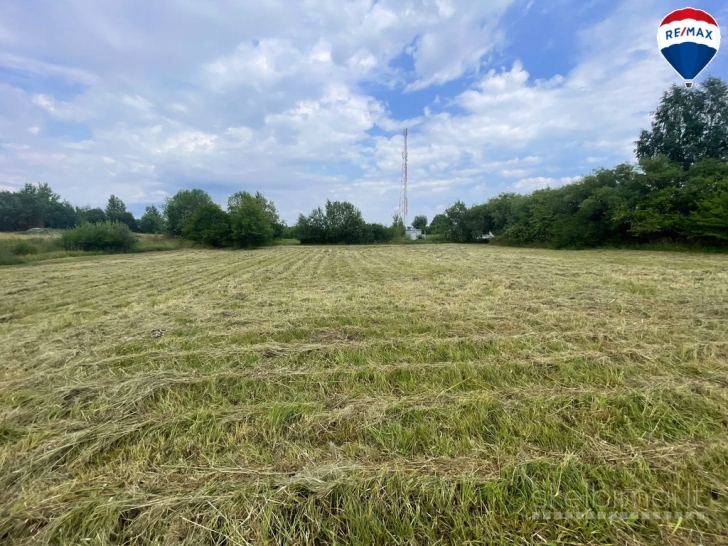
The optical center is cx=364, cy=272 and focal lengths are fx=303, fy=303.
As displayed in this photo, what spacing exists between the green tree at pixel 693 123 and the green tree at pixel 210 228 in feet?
144

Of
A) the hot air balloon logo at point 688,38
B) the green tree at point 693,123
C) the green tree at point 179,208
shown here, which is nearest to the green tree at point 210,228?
the green tree at point 179,208

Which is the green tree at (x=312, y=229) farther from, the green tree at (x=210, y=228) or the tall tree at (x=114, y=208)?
the tall tree at (x=114, y=208)

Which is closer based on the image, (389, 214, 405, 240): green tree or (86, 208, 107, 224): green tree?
(389, 214, 405, 240): green tree

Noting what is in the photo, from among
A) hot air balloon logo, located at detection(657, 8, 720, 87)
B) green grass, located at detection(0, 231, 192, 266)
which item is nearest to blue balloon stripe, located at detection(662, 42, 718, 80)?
hot air balloon logo, located at detection(657, 8, 720, 87)

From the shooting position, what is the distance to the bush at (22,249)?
20.2 meters

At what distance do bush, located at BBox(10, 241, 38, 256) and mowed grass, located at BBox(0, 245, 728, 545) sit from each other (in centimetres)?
2312

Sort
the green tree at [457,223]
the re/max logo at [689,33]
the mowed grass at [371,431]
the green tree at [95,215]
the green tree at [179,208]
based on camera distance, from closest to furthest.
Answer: the mowed grass at [371,431] → the re/max logo at [689,33] → the green tree at [457,223] → the green tree at [179,208] → the green tree at [95,215]

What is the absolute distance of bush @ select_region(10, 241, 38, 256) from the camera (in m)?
20.2

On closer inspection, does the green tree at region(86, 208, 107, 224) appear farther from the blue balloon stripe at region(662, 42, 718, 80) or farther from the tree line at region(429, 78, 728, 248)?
the blue balloon stripe at region(662, 42, 718, 80)

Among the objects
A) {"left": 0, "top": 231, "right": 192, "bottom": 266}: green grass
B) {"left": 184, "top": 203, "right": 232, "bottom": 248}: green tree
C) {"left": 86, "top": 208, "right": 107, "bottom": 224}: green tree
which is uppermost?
{"left": 86, "top": 208, "right": 107, "bottom": 224}: green tree

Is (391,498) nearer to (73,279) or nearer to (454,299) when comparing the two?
(454,299)

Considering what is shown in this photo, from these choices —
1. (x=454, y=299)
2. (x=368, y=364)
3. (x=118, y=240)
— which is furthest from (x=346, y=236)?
(x=368, y=364)

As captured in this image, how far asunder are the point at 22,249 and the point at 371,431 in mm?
29831

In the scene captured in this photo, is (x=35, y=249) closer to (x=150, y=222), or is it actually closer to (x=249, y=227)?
(x=249, y=227)
